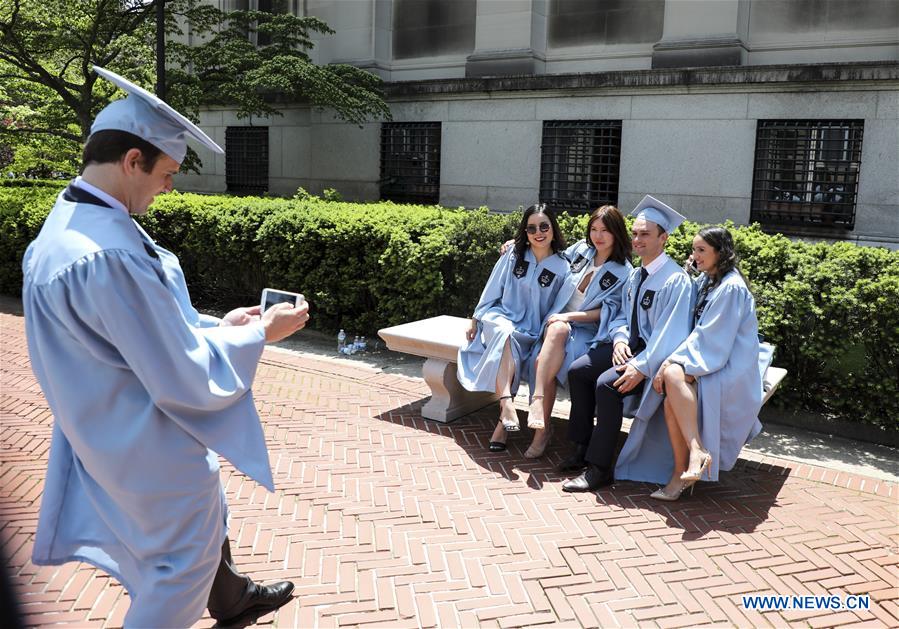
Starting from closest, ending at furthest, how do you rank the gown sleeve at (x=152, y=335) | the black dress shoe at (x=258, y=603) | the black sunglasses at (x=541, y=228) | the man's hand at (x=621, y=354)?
1. the gown sleeve at (x=152, y=335)
2. the black dress shoe at (x=258, y=603)
3. the man's hand at (x=621, y=354)
4. the black sunglasses at (x=541, y=228)

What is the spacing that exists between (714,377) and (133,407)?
3.81 meters

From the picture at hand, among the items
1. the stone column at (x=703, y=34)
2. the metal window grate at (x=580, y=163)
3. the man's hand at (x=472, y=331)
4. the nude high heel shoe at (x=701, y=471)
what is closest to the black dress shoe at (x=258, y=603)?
the nude high heel shoe at (x=701, y=471)

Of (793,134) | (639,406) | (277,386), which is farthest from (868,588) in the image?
(793,134)

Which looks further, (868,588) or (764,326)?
(764,326)

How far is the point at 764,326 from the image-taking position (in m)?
6.48

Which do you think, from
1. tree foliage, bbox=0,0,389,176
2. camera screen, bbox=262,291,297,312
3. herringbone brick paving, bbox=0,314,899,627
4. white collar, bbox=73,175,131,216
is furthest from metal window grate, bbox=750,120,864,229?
white collar, bbox=73,175,131,216

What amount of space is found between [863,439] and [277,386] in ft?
17.6

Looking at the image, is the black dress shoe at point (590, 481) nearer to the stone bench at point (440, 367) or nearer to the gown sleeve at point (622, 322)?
the gown sleeve at point (622, 322)

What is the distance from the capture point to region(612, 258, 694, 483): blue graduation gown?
5.28 meters

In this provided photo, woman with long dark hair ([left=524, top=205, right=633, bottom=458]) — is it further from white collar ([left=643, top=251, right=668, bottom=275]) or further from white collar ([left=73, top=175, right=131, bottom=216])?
white collar ([left=73, top=175, right=131, bottom=216])

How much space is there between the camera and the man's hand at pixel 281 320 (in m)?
2.92

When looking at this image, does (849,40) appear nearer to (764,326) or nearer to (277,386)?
(764,326)

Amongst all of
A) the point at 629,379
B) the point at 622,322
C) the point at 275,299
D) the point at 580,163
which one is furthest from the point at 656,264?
the point at 580,163

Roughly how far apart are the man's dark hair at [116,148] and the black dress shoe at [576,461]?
12.6 feet
